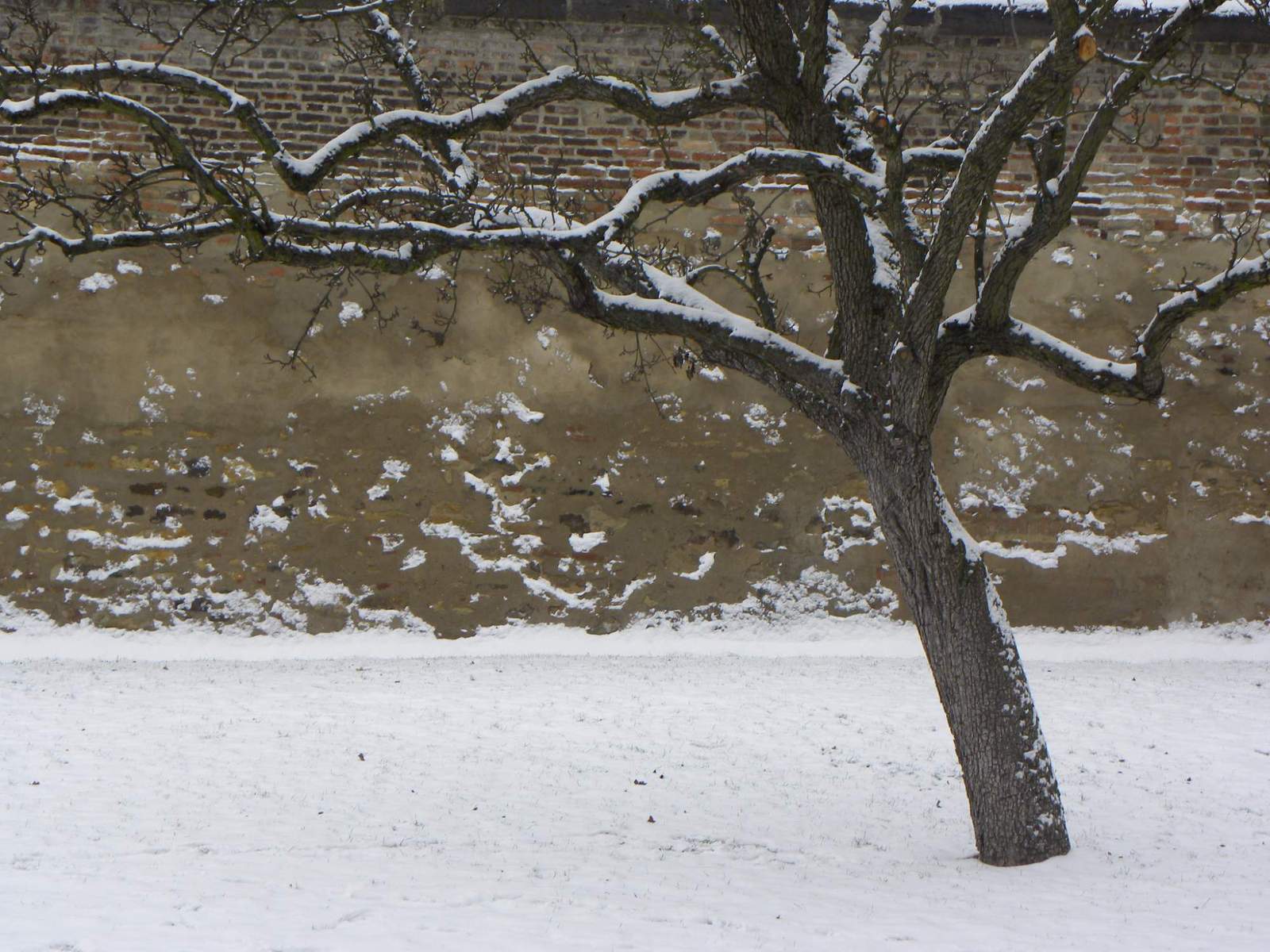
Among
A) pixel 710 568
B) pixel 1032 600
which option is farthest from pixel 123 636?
pixel 1032 600

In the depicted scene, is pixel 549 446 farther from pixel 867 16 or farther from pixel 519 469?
pixel 867 16

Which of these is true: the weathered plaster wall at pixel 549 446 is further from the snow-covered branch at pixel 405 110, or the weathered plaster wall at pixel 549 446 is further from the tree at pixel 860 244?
the snow-covered branch at pixel 405 110

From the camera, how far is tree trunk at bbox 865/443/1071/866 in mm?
3684

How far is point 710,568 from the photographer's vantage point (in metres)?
6.95

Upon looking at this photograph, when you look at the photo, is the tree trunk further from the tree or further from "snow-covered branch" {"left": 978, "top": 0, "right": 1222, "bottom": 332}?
"snow-covered branch" {"left": 978, "top": 0, "right": 1222, "bottom": 332}

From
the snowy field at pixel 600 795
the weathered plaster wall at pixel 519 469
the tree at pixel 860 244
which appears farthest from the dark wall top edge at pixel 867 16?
the snowy field at pixel 600 795

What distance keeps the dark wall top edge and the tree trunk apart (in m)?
4.26

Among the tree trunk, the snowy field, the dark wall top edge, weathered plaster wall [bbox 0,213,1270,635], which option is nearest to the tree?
the tree trunk

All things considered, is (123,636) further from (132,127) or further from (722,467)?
(722,467)

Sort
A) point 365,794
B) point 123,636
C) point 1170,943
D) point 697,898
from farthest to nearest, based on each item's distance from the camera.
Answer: point 123,636
point 365,794
point 697,898
point 1170,943

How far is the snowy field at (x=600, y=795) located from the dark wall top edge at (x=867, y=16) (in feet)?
12.2

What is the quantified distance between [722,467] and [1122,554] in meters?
2.56

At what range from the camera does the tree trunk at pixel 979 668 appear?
3684 millimetres

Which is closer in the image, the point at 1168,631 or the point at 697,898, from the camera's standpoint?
the point at 697,898
